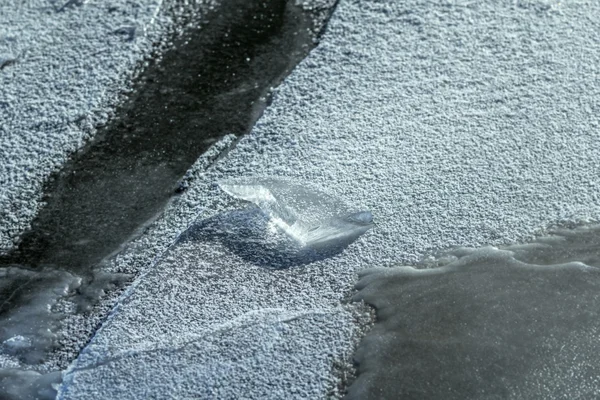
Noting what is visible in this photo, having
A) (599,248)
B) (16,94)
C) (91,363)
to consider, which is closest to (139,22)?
(16,94)

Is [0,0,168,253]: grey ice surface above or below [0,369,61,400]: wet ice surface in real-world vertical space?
above

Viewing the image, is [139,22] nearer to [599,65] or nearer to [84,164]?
[84,164]

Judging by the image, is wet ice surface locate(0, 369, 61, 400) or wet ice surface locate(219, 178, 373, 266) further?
wet ice surface locate(219, 178, 373, 266)

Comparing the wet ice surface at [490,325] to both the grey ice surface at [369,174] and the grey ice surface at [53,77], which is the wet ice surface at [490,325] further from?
the grey ice surface at [53,77]

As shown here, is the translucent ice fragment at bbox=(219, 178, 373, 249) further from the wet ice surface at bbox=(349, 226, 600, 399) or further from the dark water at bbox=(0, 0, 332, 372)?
the dark water at bbox=(0, 0, 332, 372)

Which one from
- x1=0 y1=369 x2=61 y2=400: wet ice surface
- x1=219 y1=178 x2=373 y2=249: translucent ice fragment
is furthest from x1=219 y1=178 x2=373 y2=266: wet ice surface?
x1=0 y1=369 x2=61 y2=400: wet ice surface

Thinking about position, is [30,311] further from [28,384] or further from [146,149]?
[146,149]

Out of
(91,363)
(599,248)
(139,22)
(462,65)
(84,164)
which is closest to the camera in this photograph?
Result: (91,363)
